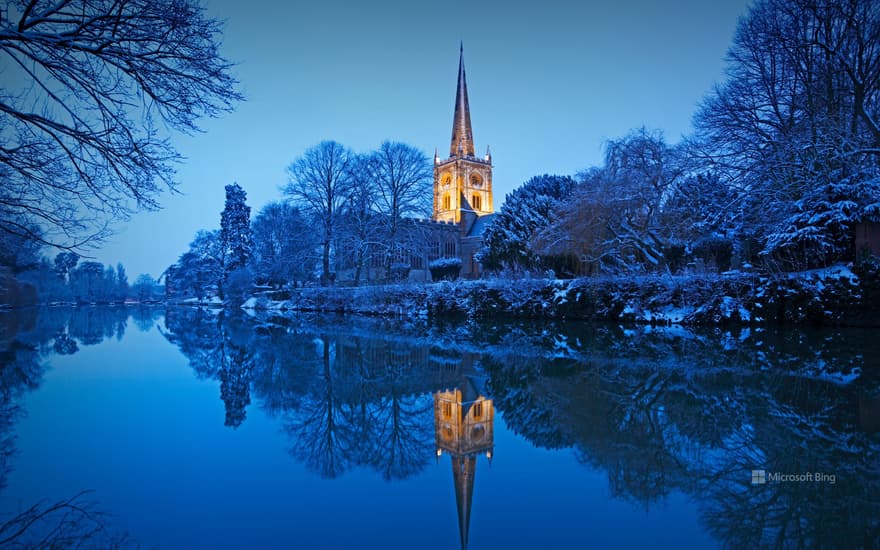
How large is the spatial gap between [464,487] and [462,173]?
202ft

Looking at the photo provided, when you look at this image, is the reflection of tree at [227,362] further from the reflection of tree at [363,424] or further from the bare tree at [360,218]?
the bare tree at [360,218]

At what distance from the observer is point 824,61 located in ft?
48.2

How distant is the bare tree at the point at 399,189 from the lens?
29.6m

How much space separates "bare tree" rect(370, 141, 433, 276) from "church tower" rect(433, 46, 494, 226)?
31338 mm

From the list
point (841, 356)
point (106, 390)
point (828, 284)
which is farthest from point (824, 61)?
point (106, 390)

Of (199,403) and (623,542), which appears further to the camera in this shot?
(199,403)

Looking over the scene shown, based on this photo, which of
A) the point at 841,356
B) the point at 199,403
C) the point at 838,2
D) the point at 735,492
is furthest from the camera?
the point at 838,2

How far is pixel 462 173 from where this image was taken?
63.0 m

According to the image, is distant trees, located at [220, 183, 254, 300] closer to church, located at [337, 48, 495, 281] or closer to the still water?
church, located at [337, 48, 495, 281]

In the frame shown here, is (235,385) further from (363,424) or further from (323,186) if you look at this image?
(323,186)

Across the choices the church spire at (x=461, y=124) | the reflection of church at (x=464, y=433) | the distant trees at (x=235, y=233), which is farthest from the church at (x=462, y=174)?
the reflection of church at (x=464, y=433)

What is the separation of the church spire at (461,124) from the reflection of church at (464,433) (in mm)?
61000

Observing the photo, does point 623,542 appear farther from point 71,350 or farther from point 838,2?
point 838,2

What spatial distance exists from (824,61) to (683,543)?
18022 mm
